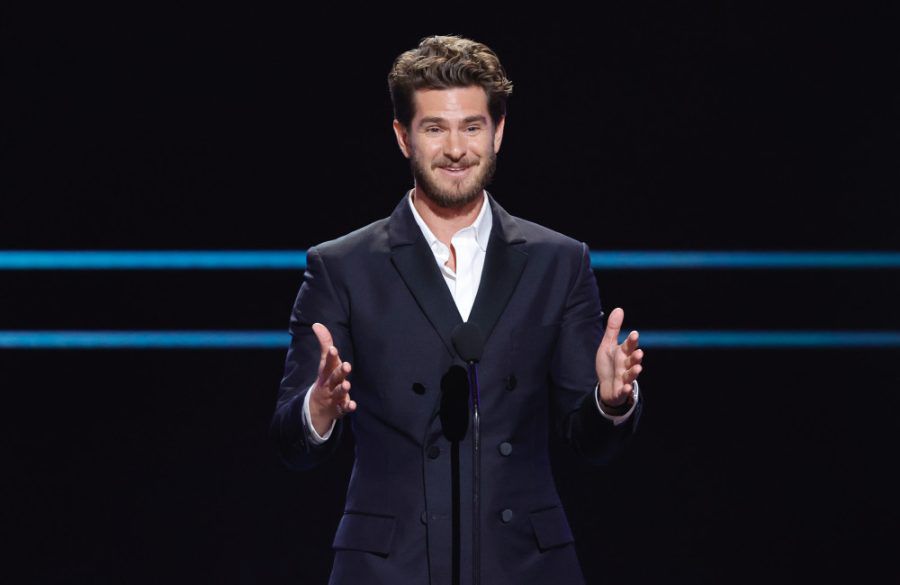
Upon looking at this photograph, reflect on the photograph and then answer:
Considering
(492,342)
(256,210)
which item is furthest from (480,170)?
(256,210)

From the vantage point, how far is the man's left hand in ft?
6.30

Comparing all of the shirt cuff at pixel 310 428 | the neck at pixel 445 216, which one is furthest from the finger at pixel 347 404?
the neck at pixel 445 216

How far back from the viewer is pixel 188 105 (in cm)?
386

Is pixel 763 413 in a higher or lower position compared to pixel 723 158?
lower

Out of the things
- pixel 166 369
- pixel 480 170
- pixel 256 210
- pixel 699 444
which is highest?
pixel 480 170

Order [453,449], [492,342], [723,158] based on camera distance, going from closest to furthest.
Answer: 1. [453,449]
2. [492,342]
3. [723,158]

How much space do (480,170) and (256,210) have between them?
181cm

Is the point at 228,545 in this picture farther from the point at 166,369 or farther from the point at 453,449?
the point at 453,449

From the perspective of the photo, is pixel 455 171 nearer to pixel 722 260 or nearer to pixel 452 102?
pixel 452 102

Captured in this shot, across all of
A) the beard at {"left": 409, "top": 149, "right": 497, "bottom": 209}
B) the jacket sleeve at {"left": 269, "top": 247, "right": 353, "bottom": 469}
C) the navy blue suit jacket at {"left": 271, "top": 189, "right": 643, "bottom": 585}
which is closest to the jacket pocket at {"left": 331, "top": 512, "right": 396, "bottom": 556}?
the navy blue suit jacket at {"left": 271, "top": 189, "right": 643, "bottom": 585}

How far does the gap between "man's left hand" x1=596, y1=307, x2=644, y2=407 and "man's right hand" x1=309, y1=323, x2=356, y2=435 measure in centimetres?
42

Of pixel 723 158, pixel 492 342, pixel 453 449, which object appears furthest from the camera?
pixel 723 158

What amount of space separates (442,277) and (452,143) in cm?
24

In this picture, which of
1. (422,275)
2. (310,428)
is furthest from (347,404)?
(422,275)
